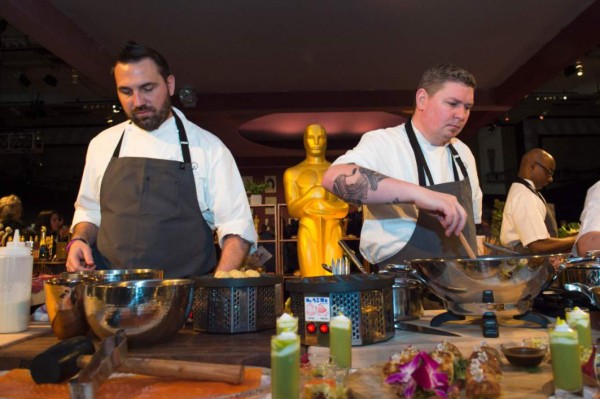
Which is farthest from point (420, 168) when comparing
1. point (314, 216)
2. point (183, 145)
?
point (314, 216)

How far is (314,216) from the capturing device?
4516 millimetres

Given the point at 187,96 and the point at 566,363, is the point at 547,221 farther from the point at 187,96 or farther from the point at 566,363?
the point at 187,96

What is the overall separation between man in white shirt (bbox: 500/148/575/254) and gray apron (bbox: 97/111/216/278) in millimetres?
2739

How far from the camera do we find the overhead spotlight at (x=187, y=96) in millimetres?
6641

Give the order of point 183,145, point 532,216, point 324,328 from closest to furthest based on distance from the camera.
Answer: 1. point 324,328
2. point 183,145
3. point 532,216

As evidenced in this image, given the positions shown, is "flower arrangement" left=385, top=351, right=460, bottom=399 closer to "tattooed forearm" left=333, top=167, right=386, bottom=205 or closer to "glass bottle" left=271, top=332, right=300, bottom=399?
"glass bottle" left=271, top=332, right=300, bottom=399

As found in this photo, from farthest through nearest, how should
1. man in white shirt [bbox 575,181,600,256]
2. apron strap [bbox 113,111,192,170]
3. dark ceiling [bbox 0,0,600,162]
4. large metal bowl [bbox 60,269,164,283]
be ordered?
dark ceiling [bbox 0,0,600,162], man in white shirt [bbox 575,181,600,256], apron strap [bbox 113,111,192,170], large metal bowl [bbox 60,269,164,283]

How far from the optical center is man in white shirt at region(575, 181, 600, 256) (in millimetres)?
2158

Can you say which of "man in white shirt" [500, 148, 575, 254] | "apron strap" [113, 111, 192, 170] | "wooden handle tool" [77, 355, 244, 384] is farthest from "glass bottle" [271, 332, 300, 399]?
"man in white shirt" [500, 148, 575, 254]

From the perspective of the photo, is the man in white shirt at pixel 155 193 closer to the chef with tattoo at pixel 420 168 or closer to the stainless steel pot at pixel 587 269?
the chef with tattoo at pixel 420 168

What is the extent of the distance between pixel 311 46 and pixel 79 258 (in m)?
4.29

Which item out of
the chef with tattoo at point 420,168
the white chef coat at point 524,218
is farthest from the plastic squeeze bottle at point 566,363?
the white chef coat at point 524,218

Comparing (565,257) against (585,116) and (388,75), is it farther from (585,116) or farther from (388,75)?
(585,116)

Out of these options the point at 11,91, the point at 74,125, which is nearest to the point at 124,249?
the point at 11,91
